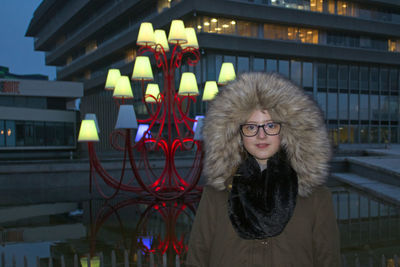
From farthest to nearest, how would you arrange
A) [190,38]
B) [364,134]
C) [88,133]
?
1. [364,134]
2. [190,38]
3. [88,133]

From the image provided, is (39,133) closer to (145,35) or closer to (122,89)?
(122,89)

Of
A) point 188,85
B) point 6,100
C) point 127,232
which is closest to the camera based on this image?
point 127,232

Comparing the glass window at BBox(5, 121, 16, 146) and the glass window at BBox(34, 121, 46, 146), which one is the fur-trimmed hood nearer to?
the glass window at BBox(5, 121, 16, 146)

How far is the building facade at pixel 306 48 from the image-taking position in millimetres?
27234

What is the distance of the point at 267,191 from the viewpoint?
2.08 metres

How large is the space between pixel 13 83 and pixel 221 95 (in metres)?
31.9

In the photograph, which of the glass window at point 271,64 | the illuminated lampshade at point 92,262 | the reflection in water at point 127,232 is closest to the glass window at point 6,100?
the glass window at point 271,64

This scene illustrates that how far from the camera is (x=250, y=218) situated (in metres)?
2.04

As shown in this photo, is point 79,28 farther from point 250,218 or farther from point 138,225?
point 250,218

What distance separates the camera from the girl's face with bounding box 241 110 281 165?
219 centimetres

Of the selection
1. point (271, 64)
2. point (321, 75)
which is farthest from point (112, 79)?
point (321, 75)

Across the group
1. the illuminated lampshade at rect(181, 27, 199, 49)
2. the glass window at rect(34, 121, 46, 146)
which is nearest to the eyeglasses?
the illuminated lampshade at rect(181, 27, 199, 49)

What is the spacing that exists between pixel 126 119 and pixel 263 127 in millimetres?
5819

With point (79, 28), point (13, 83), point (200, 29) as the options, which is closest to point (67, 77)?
point (79, 28)
